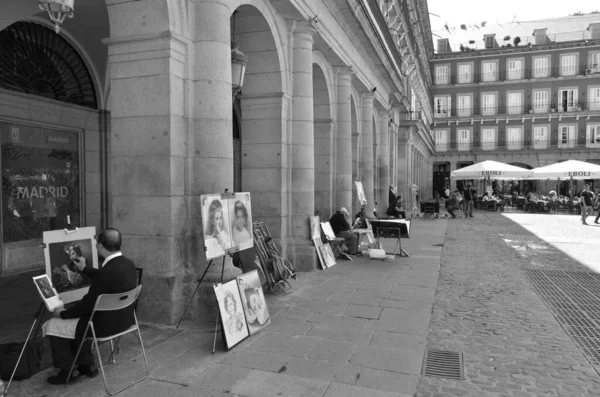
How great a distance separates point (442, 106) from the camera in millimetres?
51906

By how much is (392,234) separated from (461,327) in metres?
5.11

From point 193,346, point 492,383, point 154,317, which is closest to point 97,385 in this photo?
point 193,346

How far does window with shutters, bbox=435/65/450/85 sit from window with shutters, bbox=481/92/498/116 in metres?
4.35

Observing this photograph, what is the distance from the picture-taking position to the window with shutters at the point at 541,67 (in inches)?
1877

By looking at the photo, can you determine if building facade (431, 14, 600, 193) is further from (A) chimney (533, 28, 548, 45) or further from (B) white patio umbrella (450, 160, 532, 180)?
(B) white patio umbrella (450, 160, 532, 180)

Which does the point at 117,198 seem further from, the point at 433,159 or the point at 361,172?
the point at 433,159

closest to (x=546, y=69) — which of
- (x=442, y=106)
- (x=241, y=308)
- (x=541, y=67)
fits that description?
(x=541, y=67)

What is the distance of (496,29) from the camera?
58.6 meters

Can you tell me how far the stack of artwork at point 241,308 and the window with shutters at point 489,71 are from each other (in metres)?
51.2

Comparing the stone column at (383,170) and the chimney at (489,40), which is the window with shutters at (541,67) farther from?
the stone column at (383,170)

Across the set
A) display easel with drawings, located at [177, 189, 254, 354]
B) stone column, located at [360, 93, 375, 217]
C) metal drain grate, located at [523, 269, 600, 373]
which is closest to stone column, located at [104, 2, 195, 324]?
display easel with drawings, located at [177, 189, 254, 354]

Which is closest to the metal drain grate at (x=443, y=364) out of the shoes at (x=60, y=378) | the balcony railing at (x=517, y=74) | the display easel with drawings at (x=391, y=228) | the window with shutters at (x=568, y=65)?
the shoes at (x=60, y=378)

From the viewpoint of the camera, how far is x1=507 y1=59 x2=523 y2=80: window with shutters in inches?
1922

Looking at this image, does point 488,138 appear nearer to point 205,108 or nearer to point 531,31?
point 531,31
